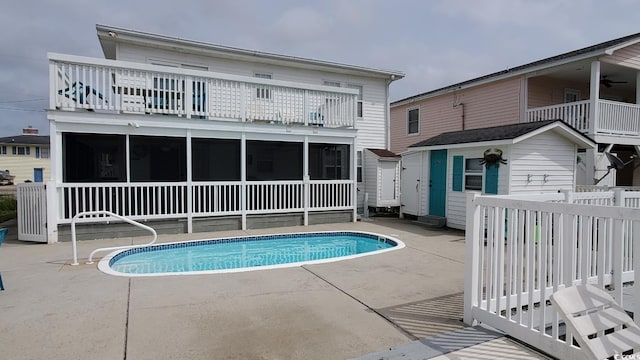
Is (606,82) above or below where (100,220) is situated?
above

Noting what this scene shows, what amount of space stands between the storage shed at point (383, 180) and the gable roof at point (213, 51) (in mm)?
3275

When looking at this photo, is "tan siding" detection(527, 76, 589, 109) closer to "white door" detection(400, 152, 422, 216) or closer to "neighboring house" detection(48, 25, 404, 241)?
"white door" detection(400, 152, 422, 216)

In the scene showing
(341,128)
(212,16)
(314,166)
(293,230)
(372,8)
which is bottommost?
(293,230)

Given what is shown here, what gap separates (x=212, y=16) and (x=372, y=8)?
674 cm

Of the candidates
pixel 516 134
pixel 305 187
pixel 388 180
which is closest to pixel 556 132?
pixel 516 134

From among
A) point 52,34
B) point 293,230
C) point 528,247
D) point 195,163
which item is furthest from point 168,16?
point 528,247

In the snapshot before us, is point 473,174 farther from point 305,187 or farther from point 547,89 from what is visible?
point 547,89

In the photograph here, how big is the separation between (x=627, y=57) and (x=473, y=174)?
7985 mm

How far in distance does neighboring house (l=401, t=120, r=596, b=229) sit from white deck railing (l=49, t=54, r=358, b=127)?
2.94 metres

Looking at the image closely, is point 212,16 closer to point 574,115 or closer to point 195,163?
point 195,163

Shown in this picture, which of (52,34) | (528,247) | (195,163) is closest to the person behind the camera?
(528,247)

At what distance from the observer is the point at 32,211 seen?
7.74m

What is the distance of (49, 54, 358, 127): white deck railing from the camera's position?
26.4ft

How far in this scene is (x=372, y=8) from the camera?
11.5m
